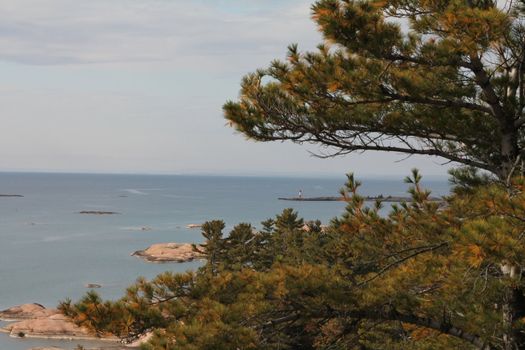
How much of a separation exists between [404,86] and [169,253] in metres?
63.2

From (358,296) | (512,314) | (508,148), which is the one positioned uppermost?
(508,148)

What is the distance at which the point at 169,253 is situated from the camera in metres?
69.2

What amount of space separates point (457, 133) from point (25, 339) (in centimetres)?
3564

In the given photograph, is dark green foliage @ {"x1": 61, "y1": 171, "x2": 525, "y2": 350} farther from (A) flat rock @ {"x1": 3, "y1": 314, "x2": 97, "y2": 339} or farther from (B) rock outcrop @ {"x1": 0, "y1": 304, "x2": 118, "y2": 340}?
(A) flat rock @ {"x1": 3, "y1": 314, "x2": 97, "y2": 339}

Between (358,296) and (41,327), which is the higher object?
(358,296)

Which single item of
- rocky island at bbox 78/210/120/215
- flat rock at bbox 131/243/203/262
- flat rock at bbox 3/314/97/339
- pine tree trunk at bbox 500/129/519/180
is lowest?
flat rock at bbox 3/314/97/339

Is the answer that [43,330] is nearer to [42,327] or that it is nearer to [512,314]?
[42,327]

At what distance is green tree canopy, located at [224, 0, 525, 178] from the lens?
780cm

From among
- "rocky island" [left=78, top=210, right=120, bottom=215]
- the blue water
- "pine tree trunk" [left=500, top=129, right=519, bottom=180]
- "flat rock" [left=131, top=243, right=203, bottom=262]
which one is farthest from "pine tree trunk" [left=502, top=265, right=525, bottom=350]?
"rocky island" [left=78, top=210, right=120, bottom=215]

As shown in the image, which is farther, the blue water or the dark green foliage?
the blue water

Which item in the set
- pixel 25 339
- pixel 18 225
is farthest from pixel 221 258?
pixel 18 225

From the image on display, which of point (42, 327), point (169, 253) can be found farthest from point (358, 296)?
point (169, 253)

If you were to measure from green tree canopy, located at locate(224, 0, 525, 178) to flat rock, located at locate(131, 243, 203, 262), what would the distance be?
58.3m

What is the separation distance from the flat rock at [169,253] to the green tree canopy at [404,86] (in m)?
58.3
